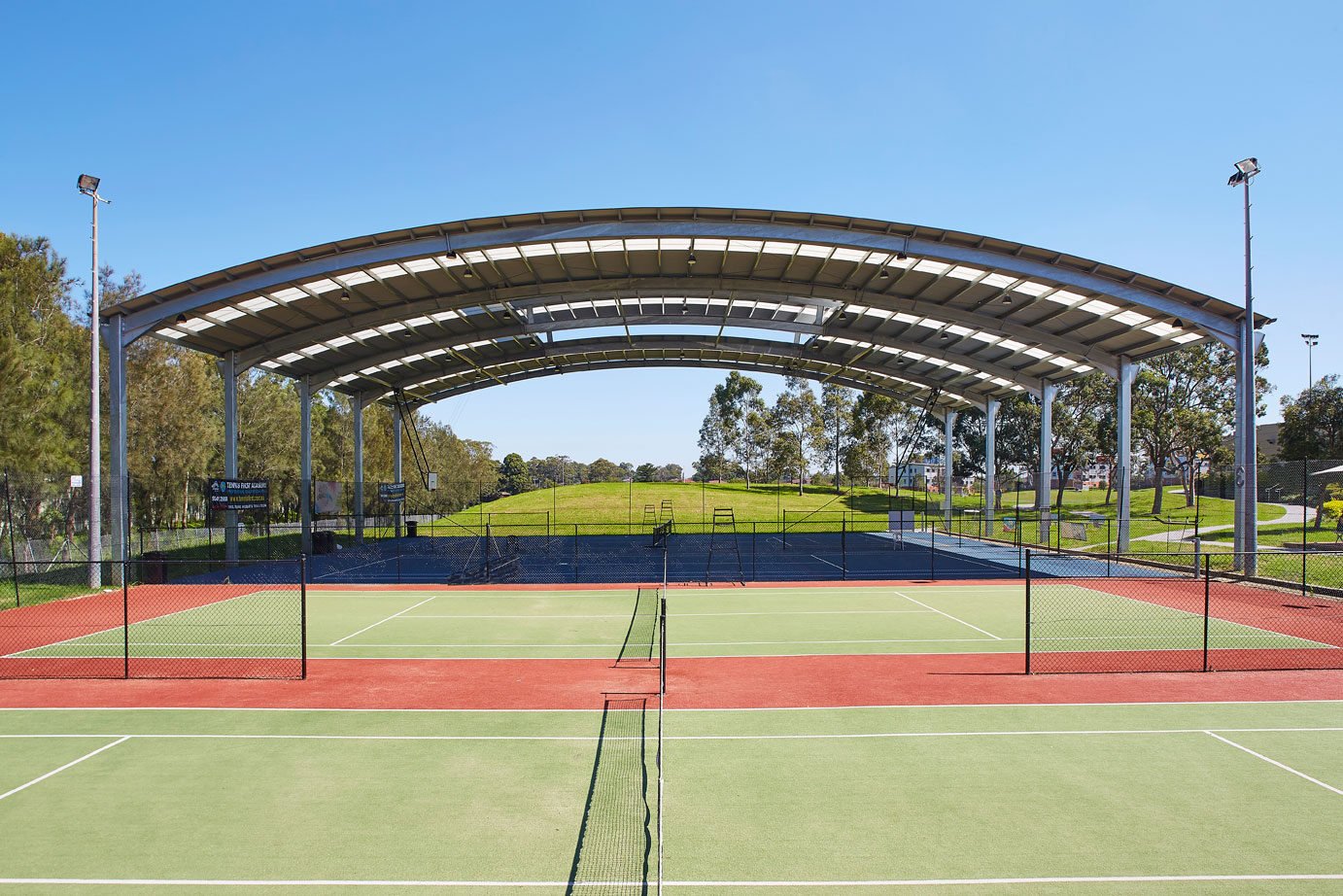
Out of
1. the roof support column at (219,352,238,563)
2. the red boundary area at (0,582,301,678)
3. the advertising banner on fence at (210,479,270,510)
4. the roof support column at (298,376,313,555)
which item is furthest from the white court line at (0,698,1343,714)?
the roof support column at (298,376,313,555)

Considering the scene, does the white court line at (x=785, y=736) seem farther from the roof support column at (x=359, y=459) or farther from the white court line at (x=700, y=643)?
the roof support column at (x=359, y=459)

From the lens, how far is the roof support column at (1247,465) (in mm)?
23327

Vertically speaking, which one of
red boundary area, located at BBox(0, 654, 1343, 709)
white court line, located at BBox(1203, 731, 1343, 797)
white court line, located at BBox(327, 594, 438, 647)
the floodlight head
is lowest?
white court line, located at BBox(327, 594, 438, 647)

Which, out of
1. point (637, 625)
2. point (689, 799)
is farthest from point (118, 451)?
point (689, 799)

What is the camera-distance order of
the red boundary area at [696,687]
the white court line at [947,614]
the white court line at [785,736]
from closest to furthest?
the white court line at [785,736] < the red boundary area at [696,687] < the white court line at [947,614]

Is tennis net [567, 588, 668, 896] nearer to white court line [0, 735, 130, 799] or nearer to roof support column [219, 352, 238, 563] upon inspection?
white court line [0, 735, 130, 799]

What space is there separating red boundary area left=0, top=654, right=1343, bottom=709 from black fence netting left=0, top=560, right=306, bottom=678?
0.93 m

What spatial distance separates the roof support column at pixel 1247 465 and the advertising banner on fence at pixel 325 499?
36153mm

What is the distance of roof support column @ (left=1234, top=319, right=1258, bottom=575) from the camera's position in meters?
23.3

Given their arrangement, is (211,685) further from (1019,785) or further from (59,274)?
(59,274)

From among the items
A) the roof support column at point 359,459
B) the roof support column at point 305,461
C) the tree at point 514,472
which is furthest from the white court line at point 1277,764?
the tree at point 514,472

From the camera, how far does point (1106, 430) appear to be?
201ft

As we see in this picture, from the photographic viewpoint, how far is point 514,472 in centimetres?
13288

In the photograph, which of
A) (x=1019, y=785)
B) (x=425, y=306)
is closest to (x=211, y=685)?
(x=1019, y=785)
